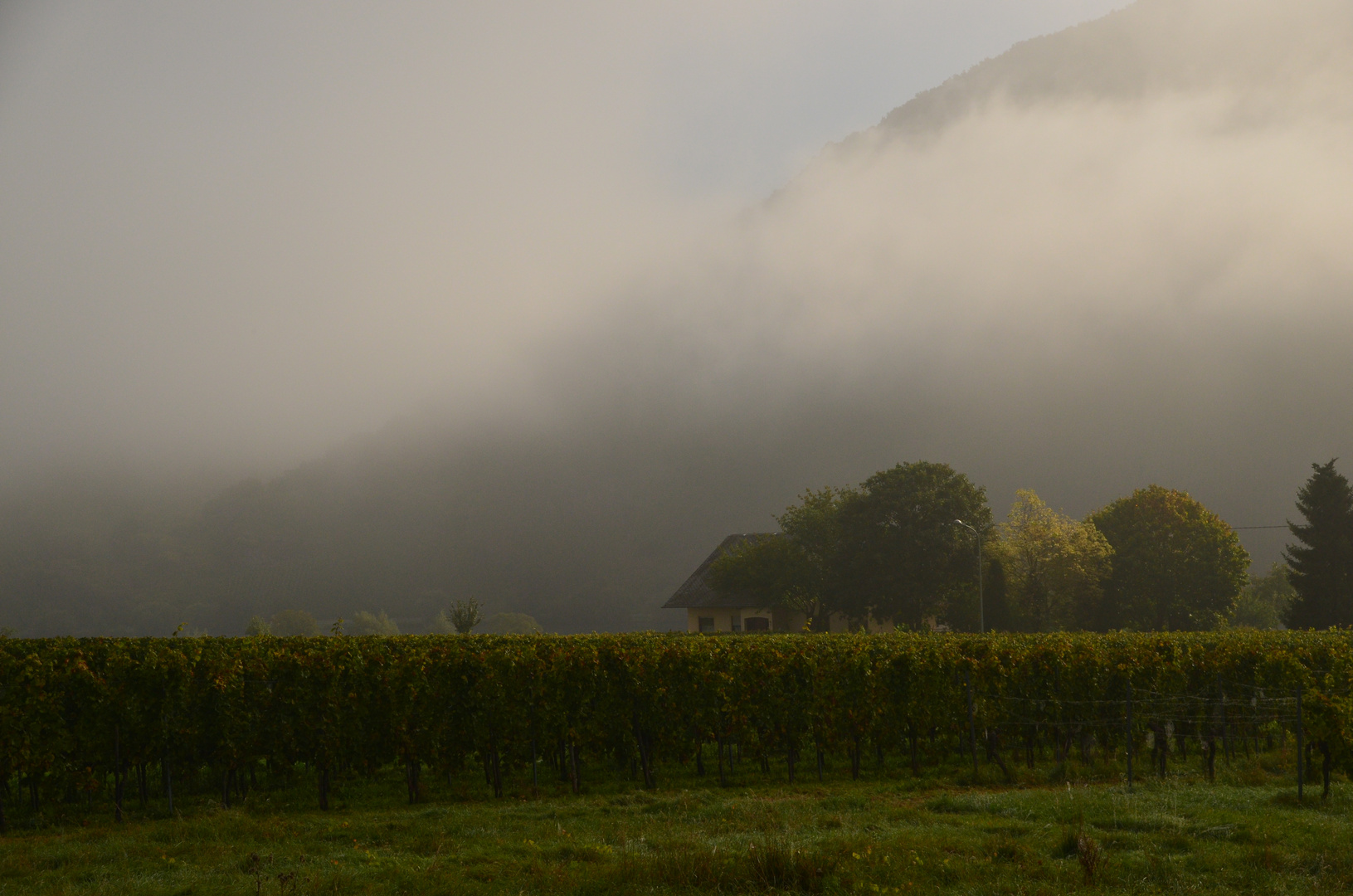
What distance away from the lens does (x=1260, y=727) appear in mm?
25125

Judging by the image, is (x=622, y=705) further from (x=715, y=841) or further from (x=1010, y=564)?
(x=1010, y=564)

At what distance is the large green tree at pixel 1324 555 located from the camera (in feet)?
221

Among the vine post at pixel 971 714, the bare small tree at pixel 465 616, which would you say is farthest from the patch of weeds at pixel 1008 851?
the bare small tree at pixel 465 616

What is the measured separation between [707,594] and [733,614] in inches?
143

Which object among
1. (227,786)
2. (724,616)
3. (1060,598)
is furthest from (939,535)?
(227,786)

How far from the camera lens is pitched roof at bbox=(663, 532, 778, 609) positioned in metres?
81.1

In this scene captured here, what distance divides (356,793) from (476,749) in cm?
268

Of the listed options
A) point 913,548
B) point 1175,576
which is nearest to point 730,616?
point 913,548

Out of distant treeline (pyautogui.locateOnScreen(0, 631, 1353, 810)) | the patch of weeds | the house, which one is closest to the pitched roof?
the house

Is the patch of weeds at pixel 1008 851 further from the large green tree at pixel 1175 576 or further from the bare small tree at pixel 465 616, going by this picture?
the large green tree at pixel 1175 576

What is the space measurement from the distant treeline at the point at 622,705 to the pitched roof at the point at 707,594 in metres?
55.6

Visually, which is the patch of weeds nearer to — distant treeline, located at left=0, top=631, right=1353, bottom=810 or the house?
distant treeline, located at left=0, top=631, right=1353, bottom=810

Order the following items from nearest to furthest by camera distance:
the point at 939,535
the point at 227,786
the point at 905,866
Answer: the point at 905,866, the point at 227,786, the point at 939,535

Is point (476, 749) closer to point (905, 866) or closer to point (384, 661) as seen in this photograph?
point (384, 661)
